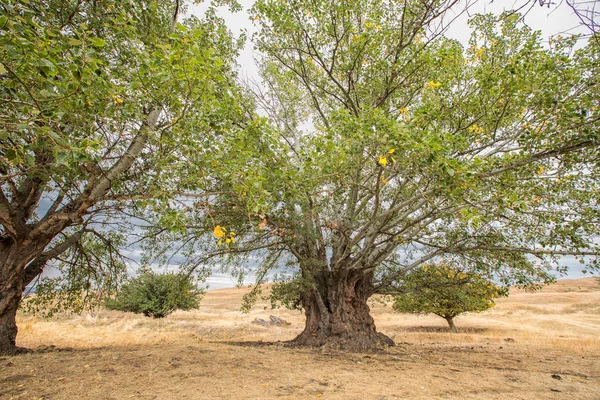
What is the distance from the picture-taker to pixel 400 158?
488cm

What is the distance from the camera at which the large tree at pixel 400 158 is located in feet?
16.4

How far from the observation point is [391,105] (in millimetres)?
9961

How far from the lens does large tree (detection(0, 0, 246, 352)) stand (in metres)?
2.68

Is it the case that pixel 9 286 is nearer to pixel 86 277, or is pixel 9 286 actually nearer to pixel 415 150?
pixel 86 277

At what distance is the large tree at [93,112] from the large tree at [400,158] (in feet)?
3.02

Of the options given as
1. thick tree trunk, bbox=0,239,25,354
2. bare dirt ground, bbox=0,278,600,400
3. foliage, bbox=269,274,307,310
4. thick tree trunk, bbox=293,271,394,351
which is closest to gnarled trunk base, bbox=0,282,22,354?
thick tree trunk, bbox=0,239,25,354

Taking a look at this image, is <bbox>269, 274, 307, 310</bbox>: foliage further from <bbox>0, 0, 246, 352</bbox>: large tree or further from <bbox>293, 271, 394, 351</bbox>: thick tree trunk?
<bbox>0, 0, 246, 352</bbox>: large tree

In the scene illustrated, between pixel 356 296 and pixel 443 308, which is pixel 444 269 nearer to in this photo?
pixel 356 296

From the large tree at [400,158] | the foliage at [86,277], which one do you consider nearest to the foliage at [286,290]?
the large tree at [400,158]

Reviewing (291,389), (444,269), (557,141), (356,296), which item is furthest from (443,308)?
(291,389)

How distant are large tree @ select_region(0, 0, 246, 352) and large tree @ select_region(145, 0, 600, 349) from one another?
922 mm

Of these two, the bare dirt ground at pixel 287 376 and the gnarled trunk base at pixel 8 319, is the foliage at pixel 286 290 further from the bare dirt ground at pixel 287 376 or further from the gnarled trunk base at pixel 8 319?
the gnarled trunk base at pixel 8 319

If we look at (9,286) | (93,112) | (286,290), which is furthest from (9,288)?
(286,290)

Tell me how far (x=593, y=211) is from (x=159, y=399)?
904cm
